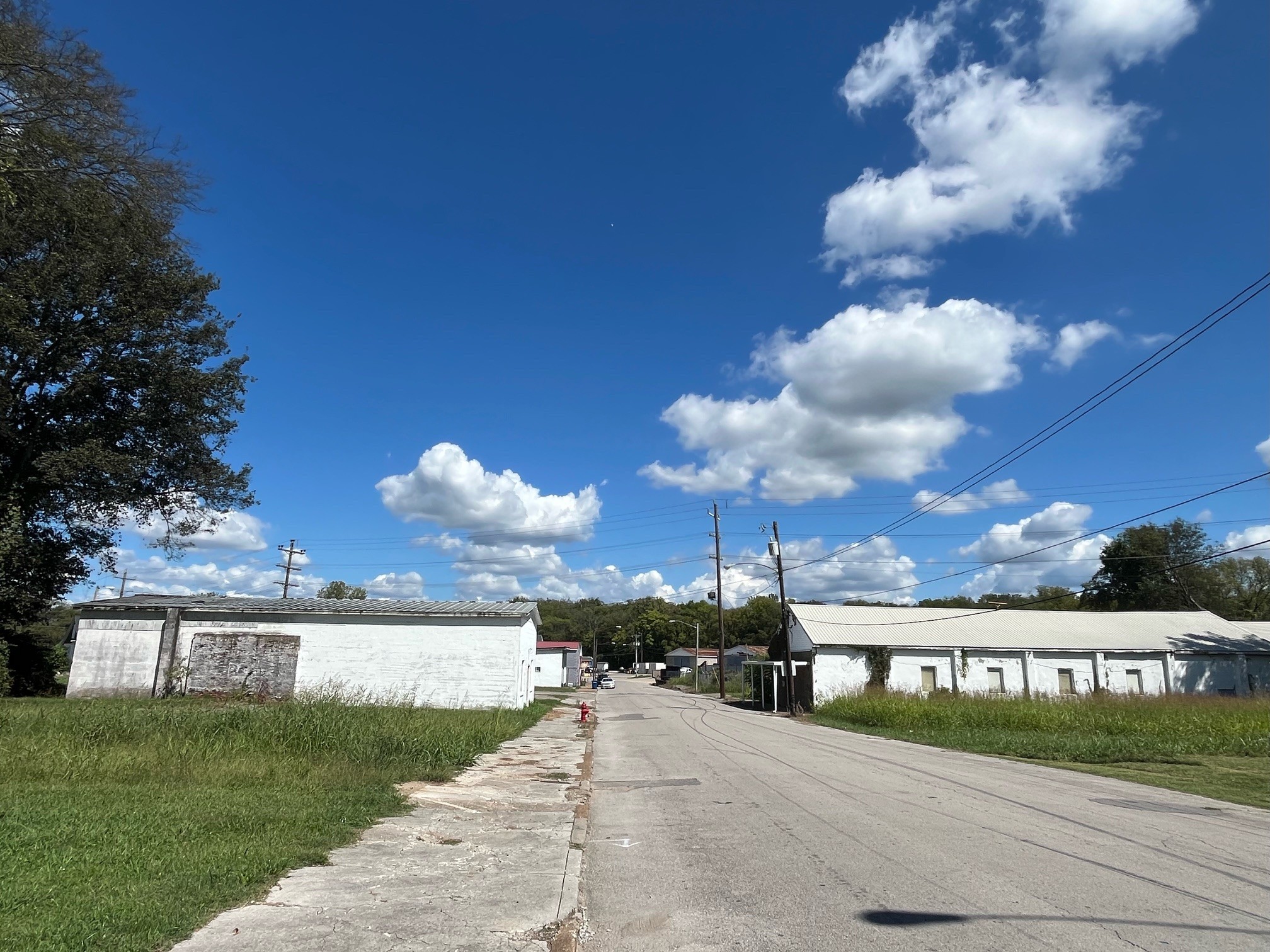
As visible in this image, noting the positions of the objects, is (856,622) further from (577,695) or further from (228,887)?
(228,887)

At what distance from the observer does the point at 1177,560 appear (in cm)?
6888

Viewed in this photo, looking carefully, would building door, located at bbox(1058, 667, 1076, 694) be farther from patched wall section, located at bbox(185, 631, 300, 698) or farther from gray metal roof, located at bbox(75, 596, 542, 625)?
patched wall section, located at bbox(185, 631, 300, 698)

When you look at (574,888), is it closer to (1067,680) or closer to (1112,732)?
(1112,732)

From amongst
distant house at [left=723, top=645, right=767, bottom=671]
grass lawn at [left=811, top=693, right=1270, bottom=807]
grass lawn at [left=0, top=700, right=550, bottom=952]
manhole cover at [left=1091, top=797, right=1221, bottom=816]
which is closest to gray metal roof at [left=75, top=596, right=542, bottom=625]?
grass lawn at [left=0, top=700, right=550, bottom=952]

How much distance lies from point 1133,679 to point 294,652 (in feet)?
134

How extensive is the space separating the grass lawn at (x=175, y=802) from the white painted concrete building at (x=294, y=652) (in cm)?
993

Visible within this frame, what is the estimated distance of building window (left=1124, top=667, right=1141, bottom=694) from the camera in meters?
39.3

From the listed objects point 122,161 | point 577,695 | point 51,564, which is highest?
point 122,161

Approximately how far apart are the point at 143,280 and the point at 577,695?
1508 inches

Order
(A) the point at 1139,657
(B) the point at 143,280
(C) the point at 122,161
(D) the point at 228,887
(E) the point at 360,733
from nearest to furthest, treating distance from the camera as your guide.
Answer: (D) the point at 228,887 → (E) the point at 360,733 → (C) the point at 122,161 → (B) the point at 143,280 → (A) the point at 1139,657

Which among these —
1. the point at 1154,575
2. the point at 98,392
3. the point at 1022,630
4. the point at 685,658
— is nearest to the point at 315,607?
the point at 98,392

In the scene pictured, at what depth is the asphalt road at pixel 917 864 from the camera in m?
5.05

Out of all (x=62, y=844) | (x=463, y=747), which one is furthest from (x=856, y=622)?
(x=62, y=844)

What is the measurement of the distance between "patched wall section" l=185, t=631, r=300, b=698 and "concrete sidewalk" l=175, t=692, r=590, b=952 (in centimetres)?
1901
